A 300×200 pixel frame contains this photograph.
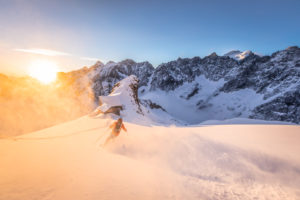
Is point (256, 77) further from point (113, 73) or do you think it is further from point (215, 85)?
point (113, 73)

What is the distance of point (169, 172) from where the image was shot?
5699 mm

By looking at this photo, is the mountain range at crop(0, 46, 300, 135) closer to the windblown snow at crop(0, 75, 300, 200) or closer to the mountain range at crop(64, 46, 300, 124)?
the mountain range at crop(64, 46, 300, 124)

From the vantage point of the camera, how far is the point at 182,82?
128 metres

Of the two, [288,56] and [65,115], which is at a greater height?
[288,56]

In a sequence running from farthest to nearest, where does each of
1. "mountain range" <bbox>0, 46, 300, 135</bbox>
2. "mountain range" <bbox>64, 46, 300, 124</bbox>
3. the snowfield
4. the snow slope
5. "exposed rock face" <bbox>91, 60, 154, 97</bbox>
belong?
"exposed rock face" <bbox>91, 60, 154, 97</bbox> < the snow slope < "mountain range" <bbox>64, 46, 300, 124</bbox> < "mountain range" <bbox>0, 46, 300, 135</bbox> < the snowfield

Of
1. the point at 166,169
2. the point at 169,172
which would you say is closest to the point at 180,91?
the point at 166,169

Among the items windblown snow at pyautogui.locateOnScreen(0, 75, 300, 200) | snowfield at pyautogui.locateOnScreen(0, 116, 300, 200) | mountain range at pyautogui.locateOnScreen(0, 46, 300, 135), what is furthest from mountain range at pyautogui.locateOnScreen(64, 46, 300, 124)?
snowfield at pyautogui.locateOnScreen(0, 116, 300, 200)

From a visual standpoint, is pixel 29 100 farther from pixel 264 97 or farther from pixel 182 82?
pixel 264 97

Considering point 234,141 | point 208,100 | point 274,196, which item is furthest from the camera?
point 208,100

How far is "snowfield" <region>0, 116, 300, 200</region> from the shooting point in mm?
3586

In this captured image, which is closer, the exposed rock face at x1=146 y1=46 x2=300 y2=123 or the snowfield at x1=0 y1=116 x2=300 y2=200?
the snowfield at x1=0 y1=116 x2=300 y2=200

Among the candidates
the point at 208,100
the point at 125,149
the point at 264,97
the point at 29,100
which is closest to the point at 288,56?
the point at 264,97

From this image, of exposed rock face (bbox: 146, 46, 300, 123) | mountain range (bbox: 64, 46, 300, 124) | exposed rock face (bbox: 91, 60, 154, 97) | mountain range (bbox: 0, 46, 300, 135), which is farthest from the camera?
exposed rock face (bbox: 91, 60, 154, 97)

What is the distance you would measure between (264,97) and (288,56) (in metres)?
33.5
